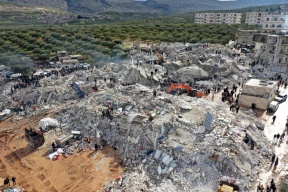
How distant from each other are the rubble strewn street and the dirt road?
97 cm

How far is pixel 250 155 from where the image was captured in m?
17.6

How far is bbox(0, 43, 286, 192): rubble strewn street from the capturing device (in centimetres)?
1616

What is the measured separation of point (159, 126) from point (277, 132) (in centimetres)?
1064

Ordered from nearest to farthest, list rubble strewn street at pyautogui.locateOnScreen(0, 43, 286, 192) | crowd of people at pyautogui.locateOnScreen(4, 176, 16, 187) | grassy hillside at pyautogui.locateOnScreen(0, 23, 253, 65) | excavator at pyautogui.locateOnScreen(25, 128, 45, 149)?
rubble strewn street at pyautogui.locateOnScreen(0, 43, 286, 192) < crowd of people at pyautogui.locateOnScreen(4, 176, 16, 187) < excavator at pyautogui.locateOnScreen(25, 128, 45, 149) < grassy hillside at pyautogui.locateOnScreen(0, 23, 253, 65)

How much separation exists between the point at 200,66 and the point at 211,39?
23.8 metres

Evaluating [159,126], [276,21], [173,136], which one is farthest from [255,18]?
[173,136]

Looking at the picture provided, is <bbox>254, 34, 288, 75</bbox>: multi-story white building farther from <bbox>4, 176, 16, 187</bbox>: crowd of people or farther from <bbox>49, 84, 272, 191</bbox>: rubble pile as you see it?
<bbox>4, 176, 16, 187</bbox>: crowd of people

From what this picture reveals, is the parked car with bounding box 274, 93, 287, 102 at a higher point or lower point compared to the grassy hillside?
lower

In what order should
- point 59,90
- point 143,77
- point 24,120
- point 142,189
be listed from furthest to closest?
point 143,77, point 59,90, point 24,120, point 142,189

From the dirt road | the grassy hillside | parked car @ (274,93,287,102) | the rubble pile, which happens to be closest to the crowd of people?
the dirt road

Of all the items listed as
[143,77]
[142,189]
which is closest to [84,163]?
[142,189]

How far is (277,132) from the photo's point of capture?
21766mm

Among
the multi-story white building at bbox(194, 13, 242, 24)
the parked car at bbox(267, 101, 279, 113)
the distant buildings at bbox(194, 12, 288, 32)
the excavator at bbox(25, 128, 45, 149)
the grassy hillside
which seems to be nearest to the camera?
the excavator at bbox(25, 128, 45, 149)

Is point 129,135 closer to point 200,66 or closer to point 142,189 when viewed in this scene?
point 142,189
